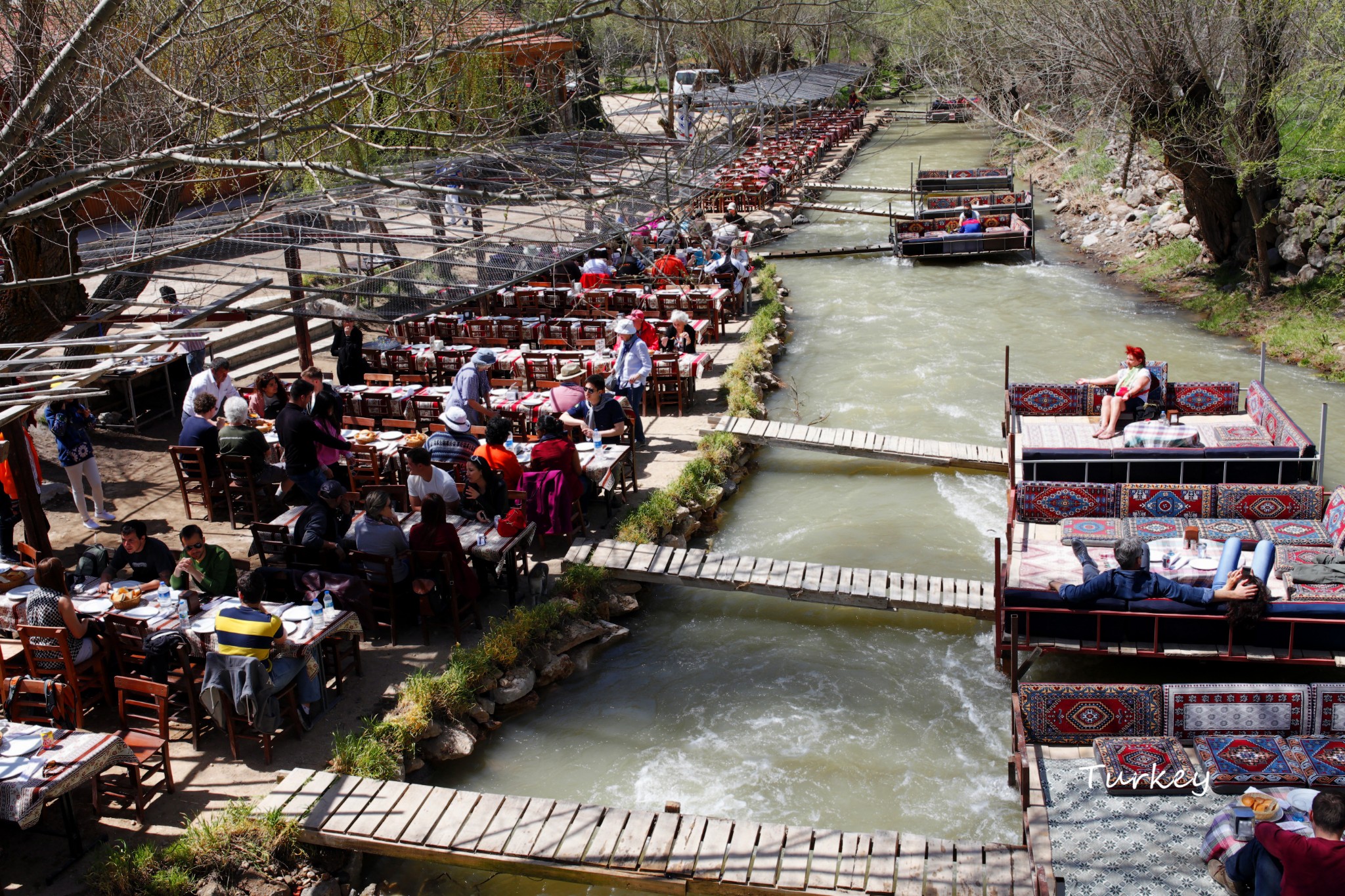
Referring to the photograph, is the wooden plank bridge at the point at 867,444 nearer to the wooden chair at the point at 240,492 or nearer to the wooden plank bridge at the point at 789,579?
the wooden plank bridge at the point at 789,579

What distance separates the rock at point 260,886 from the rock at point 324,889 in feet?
0.35

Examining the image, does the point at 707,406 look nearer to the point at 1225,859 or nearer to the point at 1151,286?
the point at 1225,859

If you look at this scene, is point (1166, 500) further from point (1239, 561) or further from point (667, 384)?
point (667, 384)

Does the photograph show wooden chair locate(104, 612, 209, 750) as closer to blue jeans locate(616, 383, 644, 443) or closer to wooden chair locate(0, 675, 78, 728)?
wooden chair locate(0, 675, 78, 728)

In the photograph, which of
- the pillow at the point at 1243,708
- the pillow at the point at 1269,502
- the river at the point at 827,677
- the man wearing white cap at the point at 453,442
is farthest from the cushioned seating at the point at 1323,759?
the man wearing white cap at the point at 453,442

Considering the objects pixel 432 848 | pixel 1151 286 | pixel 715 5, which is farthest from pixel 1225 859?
pixel 715 5

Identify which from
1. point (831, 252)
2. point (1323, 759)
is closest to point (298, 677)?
point (1323, 759)

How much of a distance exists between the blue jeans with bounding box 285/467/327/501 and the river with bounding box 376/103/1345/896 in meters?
2.95

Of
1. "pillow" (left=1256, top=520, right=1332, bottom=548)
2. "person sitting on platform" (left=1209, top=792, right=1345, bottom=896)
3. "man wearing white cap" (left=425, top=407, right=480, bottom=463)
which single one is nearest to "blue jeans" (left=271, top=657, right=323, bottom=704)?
"man wearing white cap" (left=425, top=407, right=480, bottom=463)

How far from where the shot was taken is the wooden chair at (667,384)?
43.0 ft

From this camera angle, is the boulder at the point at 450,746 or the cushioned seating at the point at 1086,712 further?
the boulder at the point at 450,746

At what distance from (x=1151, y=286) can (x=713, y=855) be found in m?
17.9

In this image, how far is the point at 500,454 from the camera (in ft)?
30.5

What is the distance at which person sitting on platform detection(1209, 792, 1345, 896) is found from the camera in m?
4.66
